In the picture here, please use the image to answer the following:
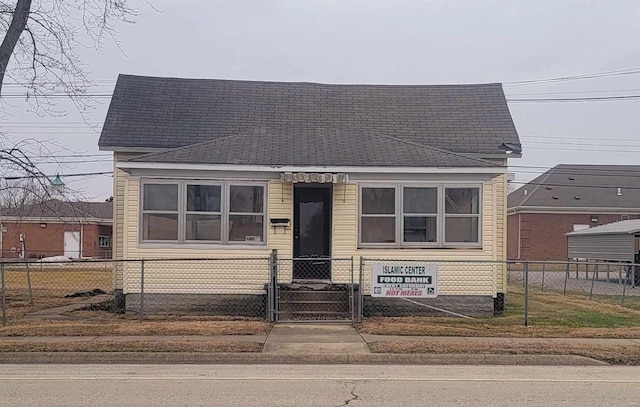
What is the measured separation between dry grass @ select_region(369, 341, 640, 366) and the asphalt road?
1.65 ft

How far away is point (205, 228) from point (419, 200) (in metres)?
5.13

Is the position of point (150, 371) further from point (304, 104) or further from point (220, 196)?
point (304, 104)

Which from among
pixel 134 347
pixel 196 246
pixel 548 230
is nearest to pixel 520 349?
pixel 134 347

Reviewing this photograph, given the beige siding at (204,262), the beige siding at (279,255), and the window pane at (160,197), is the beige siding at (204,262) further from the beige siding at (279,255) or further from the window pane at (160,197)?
the window pane at (160,197)

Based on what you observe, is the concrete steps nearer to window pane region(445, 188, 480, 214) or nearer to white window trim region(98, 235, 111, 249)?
window pane region(445, 188, 480, 214)

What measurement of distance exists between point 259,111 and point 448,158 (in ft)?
20.4

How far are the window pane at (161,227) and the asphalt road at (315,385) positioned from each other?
20.1 ft

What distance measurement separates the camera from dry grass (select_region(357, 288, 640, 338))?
13898 mm

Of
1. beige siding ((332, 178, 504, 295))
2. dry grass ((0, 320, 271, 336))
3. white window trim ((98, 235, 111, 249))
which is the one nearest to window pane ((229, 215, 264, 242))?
beige siding ((332, 178, 504, 295))

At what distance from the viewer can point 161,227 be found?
16984 mm

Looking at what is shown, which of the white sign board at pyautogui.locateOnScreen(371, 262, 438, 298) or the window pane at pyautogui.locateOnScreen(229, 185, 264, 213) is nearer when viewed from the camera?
the white sign board at pyautogui.locateOnScreen(371, 262, 438, 298)

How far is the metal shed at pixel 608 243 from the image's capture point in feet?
114

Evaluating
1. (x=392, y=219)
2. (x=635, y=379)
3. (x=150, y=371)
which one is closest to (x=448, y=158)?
(x=392, y=219)

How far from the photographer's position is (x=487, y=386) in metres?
9.51
